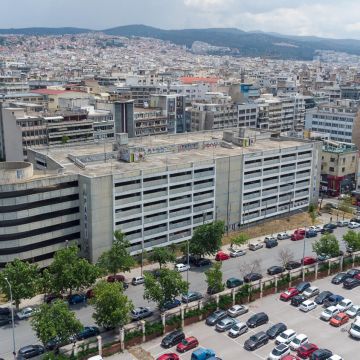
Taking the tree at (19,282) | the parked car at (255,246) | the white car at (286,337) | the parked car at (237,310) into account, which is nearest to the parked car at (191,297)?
the parked car at (237,310)

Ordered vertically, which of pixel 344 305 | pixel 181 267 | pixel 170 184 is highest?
pixel 170 184

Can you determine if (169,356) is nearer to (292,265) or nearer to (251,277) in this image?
(251,277)

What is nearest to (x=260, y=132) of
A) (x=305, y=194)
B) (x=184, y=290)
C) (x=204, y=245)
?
(x=305, y=194)

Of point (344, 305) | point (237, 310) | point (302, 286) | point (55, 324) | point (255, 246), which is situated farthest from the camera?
point (255, 246)

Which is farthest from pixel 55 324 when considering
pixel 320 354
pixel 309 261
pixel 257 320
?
pixel 309 261

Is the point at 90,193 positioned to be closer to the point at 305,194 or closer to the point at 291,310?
the point at 291,310

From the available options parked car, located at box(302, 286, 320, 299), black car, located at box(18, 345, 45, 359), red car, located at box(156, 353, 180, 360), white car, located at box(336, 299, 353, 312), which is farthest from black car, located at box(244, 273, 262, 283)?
black car, located at box(18, 345, 45, 359)

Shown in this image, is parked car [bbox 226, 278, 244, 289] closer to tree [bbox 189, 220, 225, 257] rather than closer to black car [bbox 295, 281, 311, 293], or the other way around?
tree [bbox 189, 220, 225, 257]
